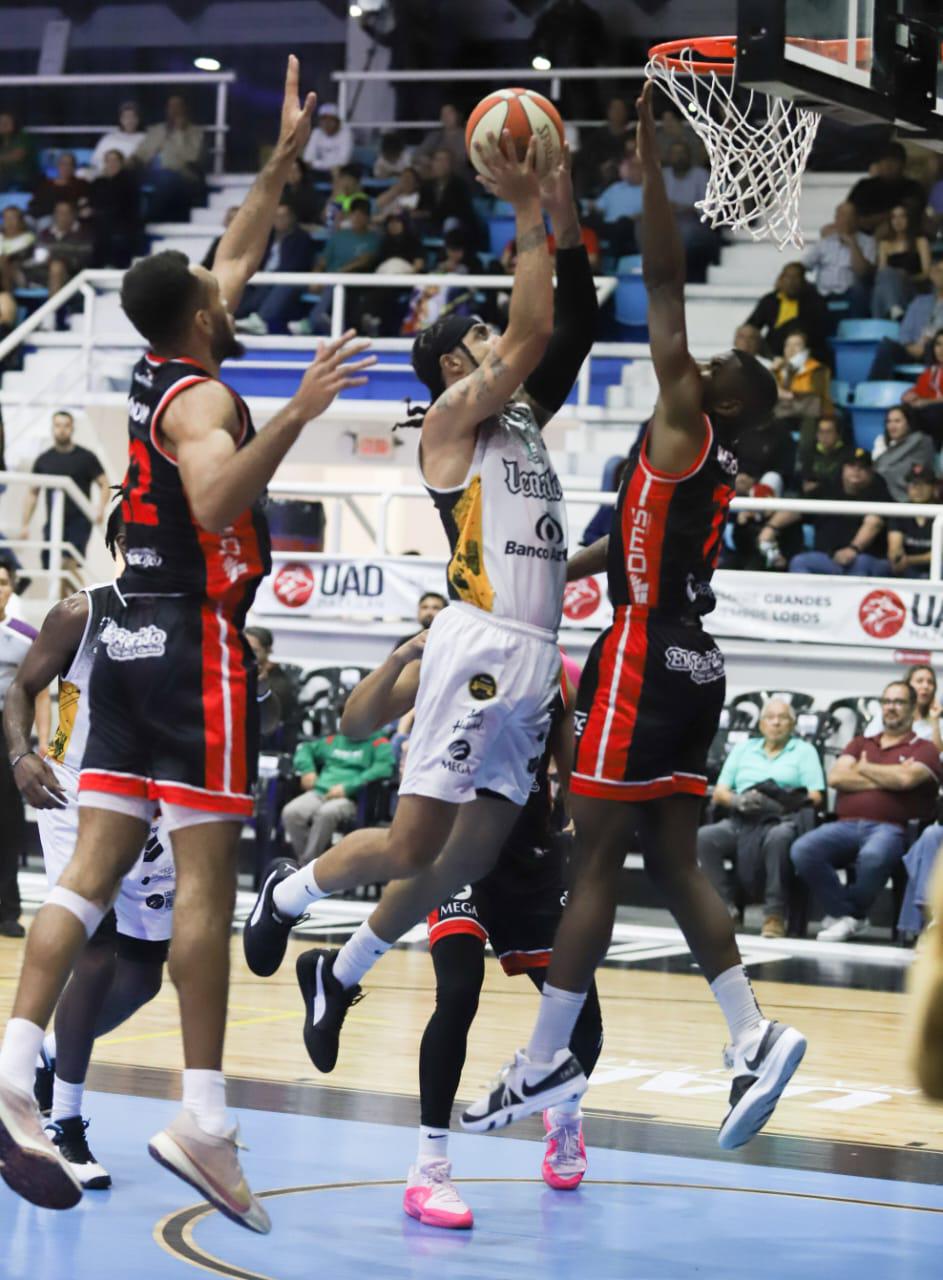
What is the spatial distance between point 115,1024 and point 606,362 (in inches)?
473

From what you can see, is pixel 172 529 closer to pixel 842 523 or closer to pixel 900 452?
pixel 842 523

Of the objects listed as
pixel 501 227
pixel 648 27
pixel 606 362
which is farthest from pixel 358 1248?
pixel 648 27

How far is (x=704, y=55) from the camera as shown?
6496 millimetres

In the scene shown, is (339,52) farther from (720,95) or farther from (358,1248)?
(358,1248)

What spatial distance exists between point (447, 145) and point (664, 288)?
14.3m

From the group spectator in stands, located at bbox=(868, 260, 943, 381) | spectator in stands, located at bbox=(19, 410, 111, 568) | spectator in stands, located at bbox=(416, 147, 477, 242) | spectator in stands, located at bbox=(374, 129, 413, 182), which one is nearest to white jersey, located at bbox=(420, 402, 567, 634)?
spectator in stands, located at bbox=(868, 260, 943, 381)

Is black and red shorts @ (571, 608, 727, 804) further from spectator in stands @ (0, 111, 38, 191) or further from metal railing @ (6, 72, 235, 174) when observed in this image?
spectator in stands @ (0, 111, 38, 191)

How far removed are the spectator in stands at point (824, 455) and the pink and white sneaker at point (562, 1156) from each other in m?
8.89

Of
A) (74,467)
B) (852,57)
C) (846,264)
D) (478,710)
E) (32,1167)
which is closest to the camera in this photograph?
(32,1167)

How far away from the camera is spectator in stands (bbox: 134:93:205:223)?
1978 centimetres

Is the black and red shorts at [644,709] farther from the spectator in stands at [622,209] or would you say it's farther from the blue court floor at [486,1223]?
the spectator in stands at [622,209]

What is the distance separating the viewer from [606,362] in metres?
17.0

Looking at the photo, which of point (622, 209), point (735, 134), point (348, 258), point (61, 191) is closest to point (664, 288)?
point (735, 134)

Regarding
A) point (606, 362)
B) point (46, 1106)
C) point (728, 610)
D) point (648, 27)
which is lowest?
point (46, 1106)
